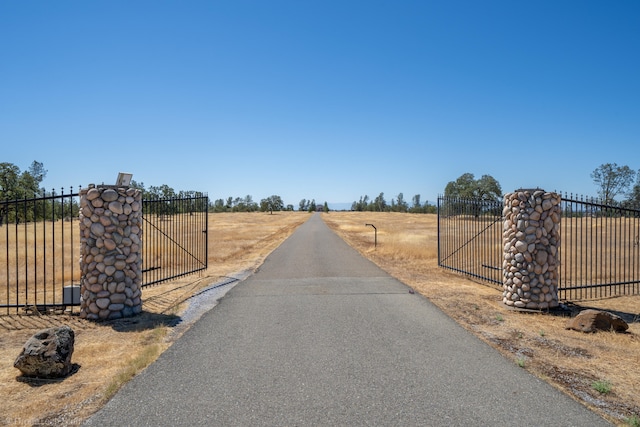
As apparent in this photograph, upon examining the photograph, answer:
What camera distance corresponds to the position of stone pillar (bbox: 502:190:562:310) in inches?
357

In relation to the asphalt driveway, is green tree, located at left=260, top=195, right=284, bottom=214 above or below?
above

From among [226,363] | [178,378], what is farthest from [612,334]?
[178,378]

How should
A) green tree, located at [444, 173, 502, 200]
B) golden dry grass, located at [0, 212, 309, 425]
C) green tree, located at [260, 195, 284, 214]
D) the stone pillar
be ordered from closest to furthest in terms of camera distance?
golden dry grass, located at [0, 212, 309, 425], the stone pillar, green tree, located at [444, 173, 502, 200], green tree, located at [260, 195, 284, 214]

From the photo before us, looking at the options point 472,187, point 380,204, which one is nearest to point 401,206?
point 380,204

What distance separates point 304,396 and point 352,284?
282 inches

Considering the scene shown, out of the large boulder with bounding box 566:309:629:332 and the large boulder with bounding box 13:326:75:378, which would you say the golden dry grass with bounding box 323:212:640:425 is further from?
the large boulder with bounding box 13:326:75:378

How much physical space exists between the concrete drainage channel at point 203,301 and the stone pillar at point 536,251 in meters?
7.18

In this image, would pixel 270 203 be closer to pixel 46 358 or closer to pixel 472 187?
pixel 472 187

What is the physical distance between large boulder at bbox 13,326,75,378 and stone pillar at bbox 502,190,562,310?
900 cm

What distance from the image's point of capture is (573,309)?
9430 millimetres

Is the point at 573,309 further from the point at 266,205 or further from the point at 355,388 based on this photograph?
the point at 266,205

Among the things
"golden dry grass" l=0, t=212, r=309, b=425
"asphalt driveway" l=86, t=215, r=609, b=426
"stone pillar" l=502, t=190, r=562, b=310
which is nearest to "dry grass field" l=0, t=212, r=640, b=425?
"golden dry grass" l=0, t=212, r=309, b=425

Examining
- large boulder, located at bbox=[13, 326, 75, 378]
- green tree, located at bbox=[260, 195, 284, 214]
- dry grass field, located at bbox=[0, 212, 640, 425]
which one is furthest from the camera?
green tree, located at bbox=[260, 195, 284, 214]

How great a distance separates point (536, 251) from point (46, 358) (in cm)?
953
